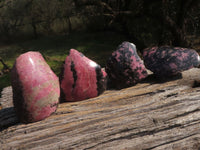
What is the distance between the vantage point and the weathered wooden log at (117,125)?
1194 mm

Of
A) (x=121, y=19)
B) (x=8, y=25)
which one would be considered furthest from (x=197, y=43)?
(x=8, y=25)

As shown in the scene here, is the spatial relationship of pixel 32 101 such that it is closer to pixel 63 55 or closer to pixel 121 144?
pixel 121 144

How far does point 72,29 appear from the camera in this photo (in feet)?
21.7

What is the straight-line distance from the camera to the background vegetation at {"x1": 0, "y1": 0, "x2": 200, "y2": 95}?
3.86 metres

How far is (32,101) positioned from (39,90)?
9 cm

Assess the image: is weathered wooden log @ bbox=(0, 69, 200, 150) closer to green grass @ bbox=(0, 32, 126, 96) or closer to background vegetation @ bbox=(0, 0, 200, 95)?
background vegetation @ bbox=(0, 0, 200, 95)

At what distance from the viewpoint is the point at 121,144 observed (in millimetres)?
1181

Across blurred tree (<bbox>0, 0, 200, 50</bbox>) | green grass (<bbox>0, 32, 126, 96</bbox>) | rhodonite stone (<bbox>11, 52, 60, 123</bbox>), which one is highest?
blurred tree (<bbox>0, 0, 200, 50</bbox>)

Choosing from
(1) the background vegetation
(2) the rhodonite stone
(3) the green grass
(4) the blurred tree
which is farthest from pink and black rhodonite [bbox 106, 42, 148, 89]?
(3) the green grass

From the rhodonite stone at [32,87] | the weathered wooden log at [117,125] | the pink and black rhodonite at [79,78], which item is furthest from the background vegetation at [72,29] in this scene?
the rhodonite stone at [32,87]

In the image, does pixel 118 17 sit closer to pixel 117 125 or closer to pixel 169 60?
pixel 169 60

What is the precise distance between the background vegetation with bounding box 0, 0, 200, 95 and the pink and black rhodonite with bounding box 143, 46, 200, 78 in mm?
1810

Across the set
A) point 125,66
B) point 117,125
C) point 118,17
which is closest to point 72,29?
point 118,17

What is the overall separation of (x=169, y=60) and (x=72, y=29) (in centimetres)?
546
